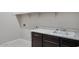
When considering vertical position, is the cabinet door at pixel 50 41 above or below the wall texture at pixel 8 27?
below

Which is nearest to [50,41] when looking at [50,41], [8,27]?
[50,41]

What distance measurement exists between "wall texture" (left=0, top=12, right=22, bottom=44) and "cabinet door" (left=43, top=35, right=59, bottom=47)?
278 millimetres

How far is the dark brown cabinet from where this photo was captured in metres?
1.03

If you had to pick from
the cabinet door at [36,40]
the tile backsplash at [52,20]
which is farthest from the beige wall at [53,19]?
the cabinet door at [36,40]

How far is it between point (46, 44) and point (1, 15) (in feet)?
1.83

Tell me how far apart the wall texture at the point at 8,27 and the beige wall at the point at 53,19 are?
0.28 feet

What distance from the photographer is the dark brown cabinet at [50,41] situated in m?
1.03

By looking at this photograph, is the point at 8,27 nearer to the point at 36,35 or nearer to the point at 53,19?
the point at 36,35

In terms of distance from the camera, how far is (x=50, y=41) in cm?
111

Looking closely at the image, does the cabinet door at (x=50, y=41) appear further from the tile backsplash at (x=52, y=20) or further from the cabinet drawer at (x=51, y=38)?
the tile backsplash at (x=52, y=20)
